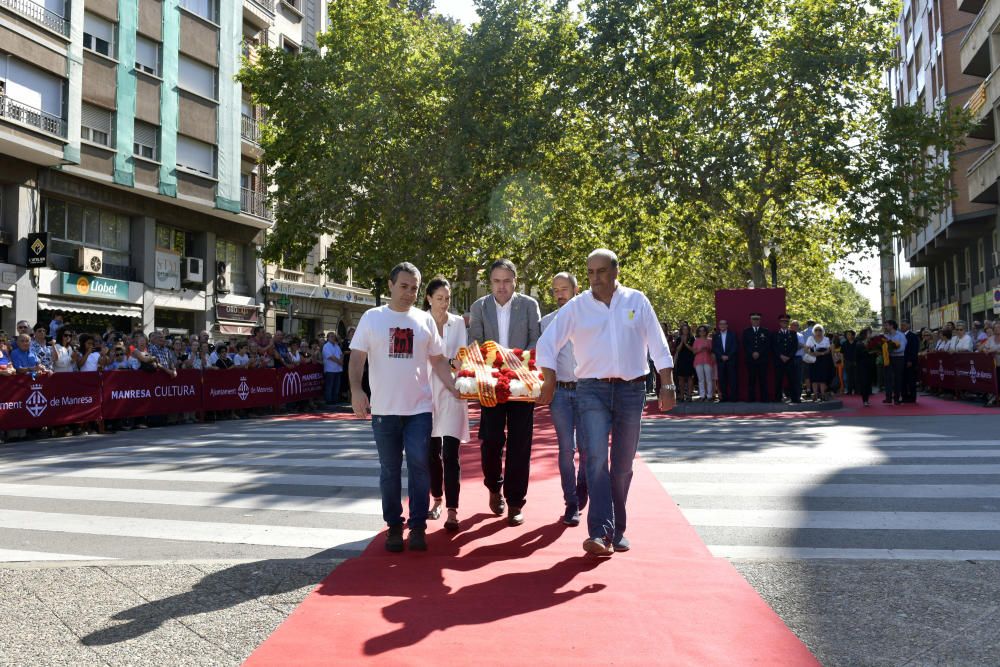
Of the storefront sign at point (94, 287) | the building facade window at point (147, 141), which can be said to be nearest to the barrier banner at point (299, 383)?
the storefront sign at point (94, 287)

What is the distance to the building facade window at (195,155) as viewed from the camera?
29.2 meters

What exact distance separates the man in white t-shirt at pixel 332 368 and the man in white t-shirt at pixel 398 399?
16.3m

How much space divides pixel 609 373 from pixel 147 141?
86.3 ft

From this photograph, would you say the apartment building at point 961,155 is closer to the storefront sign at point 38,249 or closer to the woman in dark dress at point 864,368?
the woman in dark dress at point 864,368

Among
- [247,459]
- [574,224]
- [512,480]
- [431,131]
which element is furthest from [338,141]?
[512,480]

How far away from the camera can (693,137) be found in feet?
77.4

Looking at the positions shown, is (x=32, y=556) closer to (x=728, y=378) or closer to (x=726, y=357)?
(x=726, y=357)

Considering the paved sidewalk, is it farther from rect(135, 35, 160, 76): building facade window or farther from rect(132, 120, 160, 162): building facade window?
rect(135, 35, 160, 76): building facade window

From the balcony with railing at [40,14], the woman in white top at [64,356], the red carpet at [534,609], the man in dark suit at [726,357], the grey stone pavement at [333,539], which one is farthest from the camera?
the balcony with railing at [40,14]

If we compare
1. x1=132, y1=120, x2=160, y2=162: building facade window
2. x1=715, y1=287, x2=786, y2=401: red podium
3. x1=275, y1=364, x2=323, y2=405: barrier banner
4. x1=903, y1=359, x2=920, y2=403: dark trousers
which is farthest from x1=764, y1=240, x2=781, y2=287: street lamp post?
x1=132, y1=120, x2=160, y2=162: building facade window

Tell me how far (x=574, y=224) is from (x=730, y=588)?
2635 cm

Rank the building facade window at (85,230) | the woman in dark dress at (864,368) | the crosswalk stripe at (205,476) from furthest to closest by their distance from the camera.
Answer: the building facade window at (85,230) < the woman in dark dress at (864,368) < the crosswalk stripe at (205,476)

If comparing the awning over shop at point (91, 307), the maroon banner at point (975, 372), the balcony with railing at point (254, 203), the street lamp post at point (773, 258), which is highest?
the balcony with railing at point (254, 203)

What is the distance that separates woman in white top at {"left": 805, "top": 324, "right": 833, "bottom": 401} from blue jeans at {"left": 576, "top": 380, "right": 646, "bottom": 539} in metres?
16.4
